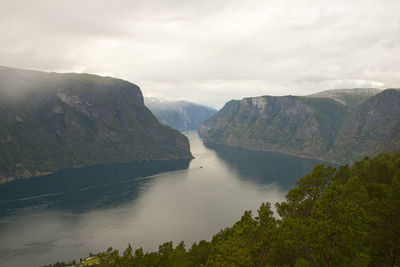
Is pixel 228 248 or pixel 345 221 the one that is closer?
pixel 345 221

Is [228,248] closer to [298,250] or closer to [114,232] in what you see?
[298,250]

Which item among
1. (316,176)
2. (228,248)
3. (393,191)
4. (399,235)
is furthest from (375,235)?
(228,248)

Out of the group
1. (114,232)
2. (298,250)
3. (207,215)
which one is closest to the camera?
(298,250)

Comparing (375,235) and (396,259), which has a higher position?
(375,235)

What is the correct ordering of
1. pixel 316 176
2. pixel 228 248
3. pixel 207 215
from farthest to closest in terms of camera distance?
pixel 207 215, pixel 316 176, pixel 228 248

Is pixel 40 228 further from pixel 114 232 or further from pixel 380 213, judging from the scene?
pixel 380 213

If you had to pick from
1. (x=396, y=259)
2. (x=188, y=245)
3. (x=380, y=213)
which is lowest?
(x=188, y=245)
